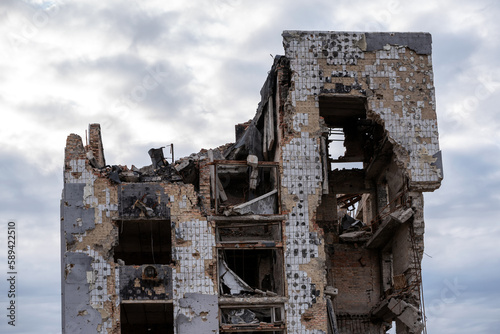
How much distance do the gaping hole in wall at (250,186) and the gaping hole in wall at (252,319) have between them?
3.07 metres

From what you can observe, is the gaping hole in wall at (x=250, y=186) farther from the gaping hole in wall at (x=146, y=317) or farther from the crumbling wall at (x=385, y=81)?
the gaping hole in wall at (x=146, y=317)

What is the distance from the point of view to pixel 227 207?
31.8 metres

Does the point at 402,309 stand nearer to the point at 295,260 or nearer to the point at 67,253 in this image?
the point at 295,260

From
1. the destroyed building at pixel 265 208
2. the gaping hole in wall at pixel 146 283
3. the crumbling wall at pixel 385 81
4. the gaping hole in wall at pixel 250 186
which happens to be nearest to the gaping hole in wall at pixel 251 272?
the destroyed building at pixel 265 208

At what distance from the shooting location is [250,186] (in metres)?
32.8

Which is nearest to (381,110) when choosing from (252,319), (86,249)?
(252,319)

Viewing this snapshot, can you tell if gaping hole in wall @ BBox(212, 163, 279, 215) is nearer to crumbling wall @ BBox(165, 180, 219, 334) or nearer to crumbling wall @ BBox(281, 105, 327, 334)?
crumbling wall @ BBox(281, 105, 327, 334)

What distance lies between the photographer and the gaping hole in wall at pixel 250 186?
31844 millimetres

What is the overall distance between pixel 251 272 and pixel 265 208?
13.6ft

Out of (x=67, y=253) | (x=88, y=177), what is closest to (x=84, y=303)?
(x=67, y=253)

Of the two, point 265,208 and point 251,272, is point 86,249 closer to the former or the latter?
point 265,208

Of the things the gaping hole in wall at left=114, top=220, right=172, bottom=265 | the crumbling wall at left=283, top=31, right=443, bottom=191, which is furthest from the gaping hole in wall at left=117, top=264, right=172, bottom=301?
the crumbling wall at left=283, top=31, right=443, bottom=191

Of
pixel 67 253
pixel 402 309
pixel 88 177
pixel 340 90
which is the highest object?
pixel 340 90

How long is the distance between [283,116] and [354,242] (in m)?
6.90
